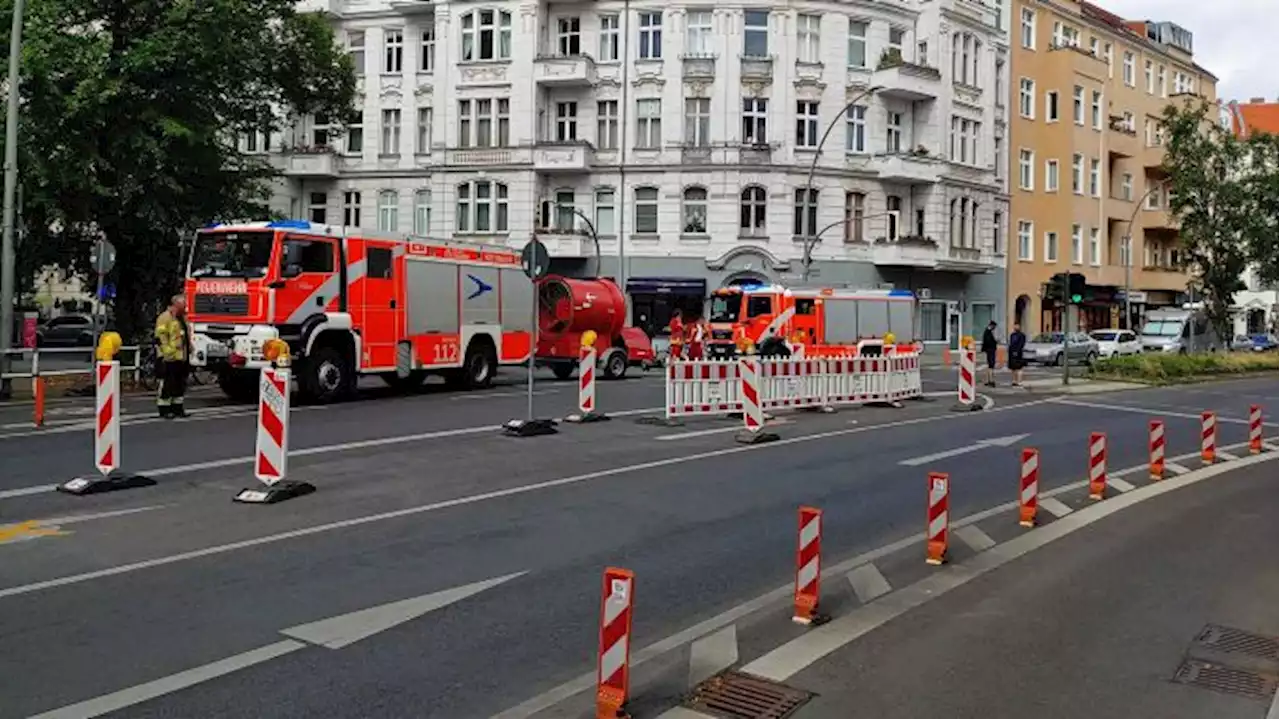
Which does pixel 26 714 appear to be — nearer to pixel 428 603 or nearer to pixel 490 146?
pixel 428 603

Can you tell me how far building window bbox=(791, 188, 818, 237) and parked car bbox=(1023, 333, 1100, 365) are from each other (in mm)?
9736

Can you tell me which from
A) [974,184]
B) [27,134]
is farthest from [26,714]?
[974,184]

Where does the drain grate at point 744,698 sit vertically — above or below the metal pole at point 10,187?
below

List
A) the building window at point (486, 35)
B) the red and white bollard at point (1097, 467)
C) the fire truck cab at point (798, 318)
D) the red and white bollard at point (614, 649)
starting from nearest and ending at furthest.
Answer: the red and white bollard at point (614, 649)
the red and white bollard at point (1097, 467)
the fire truck cab at point (798, 318)
the building window at point (486, 35)

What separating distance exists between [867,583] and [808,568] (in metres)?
1.13

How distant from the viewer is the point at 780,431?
17.4 m

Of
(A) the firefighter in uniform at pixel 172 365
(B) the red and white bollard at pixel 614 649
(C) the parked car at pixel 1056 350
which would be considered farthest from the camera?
(C) the parked car at pixel 1056 350

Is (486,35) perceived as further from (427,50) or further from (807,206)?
(807,206)

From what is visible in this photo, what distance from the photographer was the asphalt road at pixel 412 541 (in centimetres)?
570

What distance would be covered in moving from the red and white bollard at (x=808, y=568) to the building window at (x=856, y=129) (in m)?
41.1

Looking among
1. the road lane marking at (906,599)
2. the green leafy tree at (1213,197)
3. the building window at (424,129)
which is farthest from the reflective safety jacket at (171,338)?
the green leafy tree at (1213,197)

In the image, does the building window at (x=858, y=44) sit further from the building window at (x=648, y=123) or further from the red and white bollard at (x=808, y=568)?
the red and white bollard at (x=808, y=568)

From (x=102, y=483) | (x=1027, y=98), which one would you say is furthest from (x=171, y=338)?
(x=1027, y=98)

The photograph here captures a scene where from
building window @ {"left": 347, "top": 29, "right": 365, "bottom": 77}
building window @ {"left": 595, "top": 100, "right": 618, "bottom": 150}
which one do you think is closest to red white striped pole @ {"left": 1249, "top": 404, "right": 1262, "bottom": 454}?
building window @ {"left": 595, "top": 100, "right": 618, "bottom": 150}
